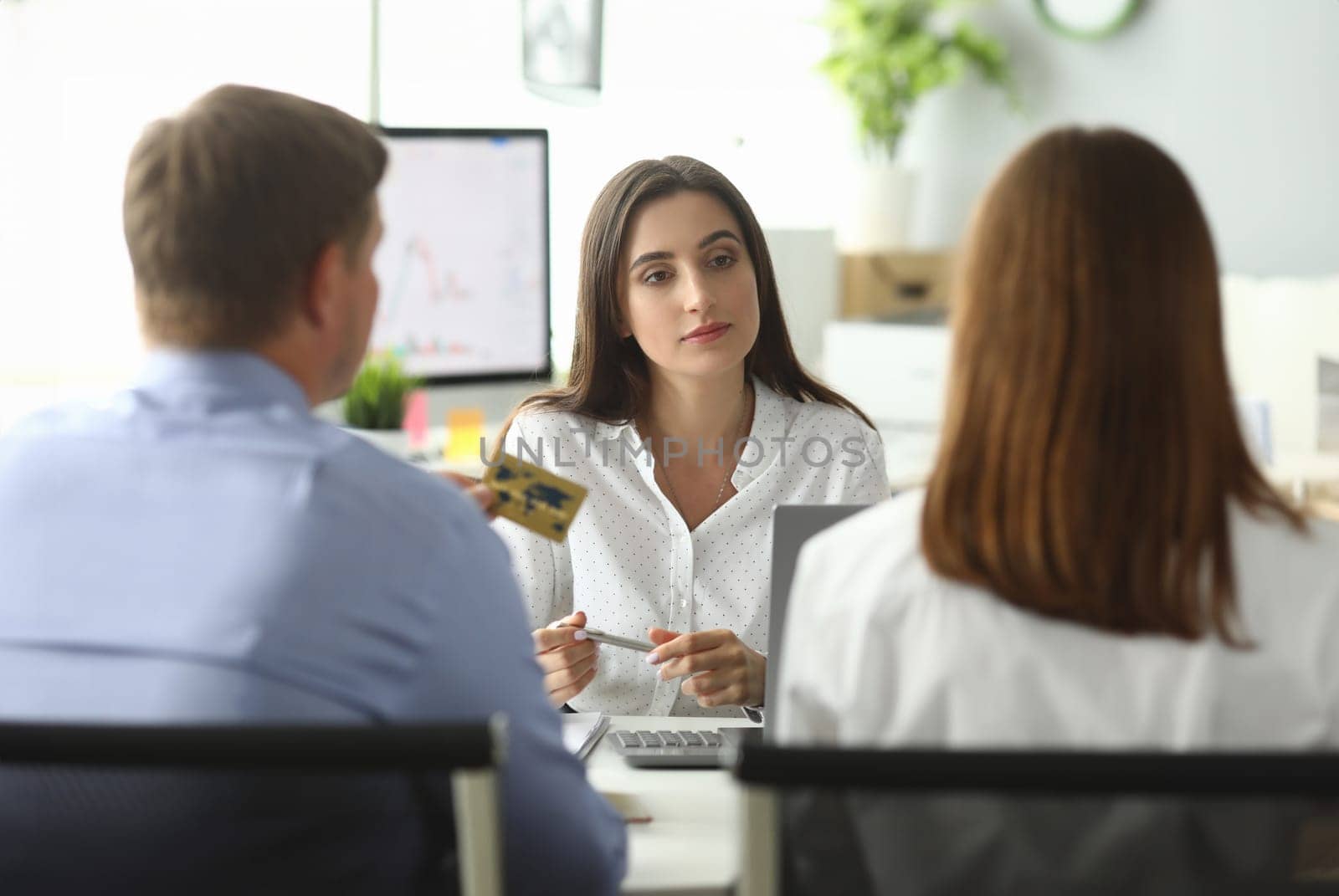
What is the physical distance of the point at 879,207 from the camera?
5.46 m

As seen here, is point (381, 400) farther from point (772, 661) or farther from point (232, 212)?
point (232, 212)

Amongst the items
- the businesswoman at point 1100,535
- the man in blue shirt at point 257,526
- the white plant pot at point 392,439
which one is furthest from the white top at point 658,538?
the white plant pot at point 392,439

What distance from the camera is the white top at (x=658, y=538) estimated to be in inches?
80.6

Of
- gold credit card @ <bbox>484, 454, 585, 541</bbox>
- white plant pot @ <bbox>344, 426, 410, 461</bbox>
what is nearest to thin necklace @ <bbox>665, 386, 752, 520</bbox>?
gold credit card @ <bbox>484, 454, 585, 541</bbox>

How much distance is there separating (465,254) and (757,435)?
4.40ft

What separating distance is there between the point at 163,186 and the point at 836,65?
4496 mm

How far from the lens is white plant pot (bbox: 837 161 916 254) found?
544 cm

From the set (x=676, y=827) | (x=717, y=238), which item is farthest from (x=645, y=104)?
(x=676, y=827)

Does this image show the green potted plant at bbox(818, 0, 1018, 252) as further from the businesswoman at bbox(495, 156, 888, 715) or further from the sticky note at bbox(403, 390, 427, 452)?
the businesswoman at bbox(495, 156, 888, 715)

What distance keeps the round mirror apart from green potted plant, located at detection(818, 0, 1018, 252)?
235mm

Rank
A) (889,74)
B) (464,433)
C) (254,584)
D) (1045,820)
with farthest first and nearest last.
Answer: (889,74)
(464,433)
(254,584)
(1045,820)

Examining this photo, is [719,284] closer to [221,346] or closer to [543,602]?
[543,602]

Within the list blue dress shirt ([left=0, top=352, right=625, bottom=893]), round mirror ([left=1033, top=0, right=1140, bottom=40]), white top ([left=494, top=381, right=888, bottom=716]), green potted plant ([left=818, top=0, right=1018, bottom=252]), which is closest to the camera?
blue dress shirt ([left=0, top=352, right=625, bottom=893])

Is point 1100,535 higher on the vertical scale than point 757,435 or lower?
higher
